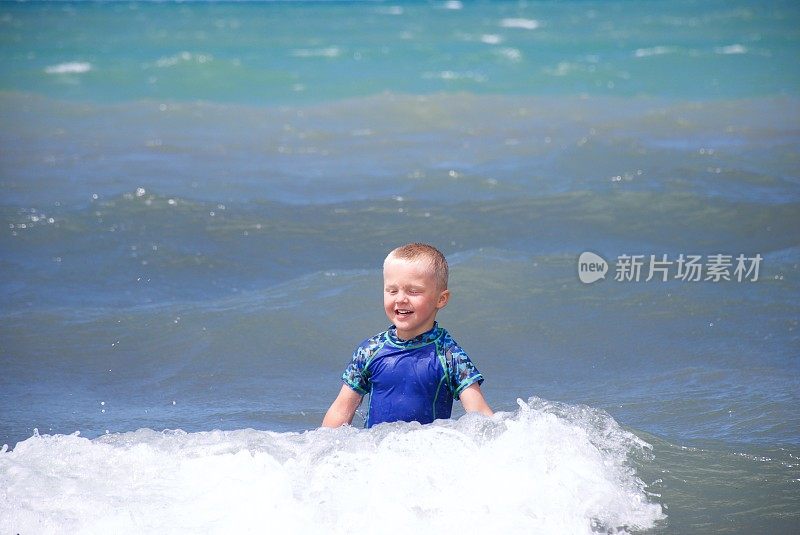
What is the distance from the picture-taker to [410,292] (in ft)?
13.3

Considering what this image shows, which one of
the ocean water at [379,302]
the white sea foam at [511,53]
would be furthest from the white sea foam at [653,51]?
the ocean water at [379,302]

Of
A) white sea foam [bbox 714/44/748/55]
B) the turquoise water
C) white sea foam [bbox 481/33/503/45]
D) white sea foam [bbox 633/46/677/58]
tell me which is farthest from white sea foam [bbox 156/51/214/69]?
white sea foam [bbox 714/44/748/55]

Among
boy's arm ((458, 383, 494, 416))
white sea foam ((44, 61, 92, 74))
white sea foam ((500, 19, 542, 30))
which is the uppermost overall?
white sea foam ((500, 19, 542, 30))

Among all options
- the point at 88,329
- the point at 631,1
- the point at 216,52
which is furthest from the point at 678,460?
the point at 631,1

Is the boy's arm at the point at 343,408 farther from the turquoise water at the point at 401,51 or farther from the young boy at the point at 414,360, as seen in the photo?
the turquoise water at the point at 401,51

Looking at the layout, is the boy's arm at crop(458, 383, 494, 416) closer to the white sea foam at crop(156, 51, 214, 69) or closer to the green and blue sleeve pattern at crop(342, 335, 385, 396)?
the green and blue sleeve pattern at crop(342, 335, 385, 396)

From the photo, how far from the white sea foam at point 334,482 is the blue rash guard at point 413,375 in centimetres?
13

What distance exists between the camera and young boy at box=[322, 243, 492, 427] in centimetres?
403

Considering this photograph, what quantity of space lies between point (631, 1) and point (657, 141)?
26.5 metres

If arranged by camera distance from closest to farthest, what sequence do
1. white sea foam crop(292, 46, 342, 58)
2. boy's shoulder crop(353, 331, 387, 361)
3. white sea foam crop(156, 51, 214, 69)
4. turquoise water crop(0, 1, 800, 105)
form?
1. boy's shoulder crop(353, 331, 387, 361)
2. turquoise water crop(0, 1, 800, 105)
3. white sea foam crop(156, 51, 214, 69)
4. white sea foam crop(292, 46, 342, 58)

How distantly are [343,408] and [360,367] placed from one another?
0.56 ft

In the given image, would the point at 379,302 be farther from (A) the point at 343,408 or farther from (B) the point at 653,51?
(B) the point at 653,51

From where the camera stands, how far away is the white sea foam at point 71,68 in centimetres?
2231

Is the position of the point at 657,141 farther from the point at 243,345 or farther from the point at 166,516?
the point at 166,516
